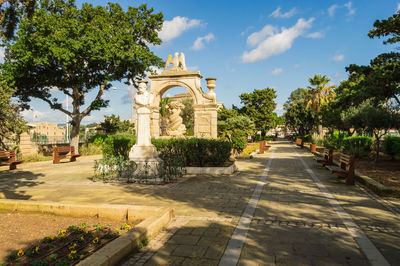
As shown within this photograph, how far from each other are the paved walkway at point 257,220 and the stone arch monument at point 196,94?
4692 mm

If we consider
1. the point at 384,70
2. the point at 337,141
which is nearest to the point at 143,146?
the point at 384,70

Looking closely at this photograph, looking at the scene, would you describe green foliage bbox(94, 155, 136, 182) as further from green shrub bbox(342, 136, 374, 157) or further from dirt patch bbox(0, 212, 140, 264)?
green shrub bbox(342, 136, 374, 157)

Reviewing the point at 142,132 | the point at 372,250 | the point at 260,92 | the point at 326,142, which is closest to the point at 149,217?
the point at 372,250

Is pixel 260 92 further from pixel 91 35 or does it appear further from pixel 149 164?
pixel 149 164

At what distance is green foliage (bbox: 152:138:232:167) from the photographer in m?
10.9

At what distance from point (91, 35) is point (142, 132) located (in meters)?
11.1

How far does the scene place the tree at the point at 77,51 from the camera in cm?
1655

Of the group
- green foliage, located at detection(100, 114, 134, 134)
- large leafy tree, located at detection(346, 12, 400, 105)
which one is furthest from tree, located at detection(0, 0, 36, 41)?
green foliage, located at detection(100, 114, 134, 134)

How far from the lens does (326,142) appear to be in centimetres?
2720

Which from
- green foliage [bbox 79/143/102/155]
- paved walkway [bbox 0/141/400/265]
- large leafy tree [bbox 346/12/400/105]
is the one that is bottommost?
paved walkway [bbox 0/141/400/265]

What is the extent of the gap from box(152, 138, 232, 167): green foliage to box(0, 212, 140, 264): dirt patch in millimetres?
6062

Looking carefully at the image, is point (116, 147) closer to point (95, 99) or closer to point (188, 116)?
point (95, 99)

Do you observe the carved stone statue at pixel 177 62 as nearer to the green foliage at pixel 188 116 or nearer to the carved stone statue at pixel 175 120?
the carved stone statue at pixel 175 120

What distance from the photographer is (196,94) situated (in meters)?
13.5
